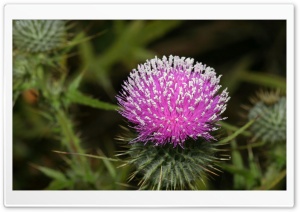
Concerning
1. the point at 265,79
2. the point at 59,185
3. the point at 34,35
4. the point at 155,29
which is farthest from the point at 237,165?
the point at 155,29

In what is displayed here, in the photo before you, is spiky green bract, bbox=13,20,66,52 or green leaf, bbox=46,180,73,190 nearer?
green leaf, bbox=46,180,73,190

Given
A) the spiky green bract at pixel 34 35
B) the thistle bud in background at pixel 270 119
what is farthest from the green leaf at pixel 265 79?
the spiky green bract at pixel 34 35

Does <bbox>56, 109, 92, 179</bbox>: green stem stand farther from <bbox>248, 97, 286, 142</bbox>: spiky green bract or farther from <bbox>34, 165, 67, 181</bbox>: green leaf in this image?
<bbox>248, 97, 286, 142</bbox>: spiky green bract

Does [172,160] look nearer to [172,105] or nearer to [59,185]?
[172,105]

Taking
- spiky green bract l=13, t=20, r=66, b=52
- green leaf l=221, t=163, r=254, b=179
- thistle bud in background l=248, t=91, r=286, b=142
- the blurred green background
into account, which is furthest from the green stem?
thistle bud in background l=248, t=91, r=286, b=142

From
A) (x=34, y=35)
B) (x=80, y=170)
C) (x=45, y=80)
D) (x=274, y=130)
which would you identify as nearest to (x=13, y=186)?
(x=80, y=170)
